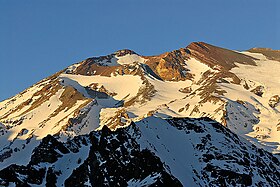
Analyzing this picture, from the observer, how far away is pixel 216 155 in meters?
166

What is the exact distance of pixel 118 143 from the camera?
15488cm

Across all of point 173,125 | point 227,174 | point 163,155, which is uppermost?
point 173,125

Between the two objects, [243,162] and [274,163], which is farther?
[274,163]

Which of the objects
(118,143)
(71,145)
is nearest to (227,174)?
(118,143)

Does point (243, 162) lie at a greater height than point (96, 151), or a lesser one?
lesser

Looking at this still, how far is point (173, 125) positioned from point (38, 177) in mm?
40627

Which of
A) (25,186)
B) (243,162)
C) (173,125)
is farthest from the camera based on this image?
(173,125)

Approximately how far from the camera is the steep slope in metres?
146

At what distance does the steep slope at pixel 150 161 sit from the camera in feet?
478

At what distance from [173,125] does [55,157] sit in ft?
107

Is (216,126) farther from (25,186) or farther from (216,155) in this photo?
(25,186)

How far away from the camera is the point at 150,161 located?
474 ft

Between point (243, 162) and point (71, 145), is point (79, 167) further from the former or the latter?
point (243, 162)

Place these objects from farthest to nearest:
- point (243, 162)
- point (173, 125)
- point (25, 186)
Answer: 1. point (173, 125)
2. point (243, 162)
3. point (25, 186)
